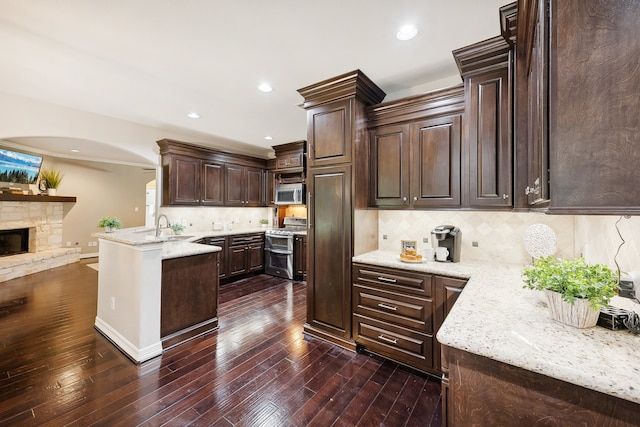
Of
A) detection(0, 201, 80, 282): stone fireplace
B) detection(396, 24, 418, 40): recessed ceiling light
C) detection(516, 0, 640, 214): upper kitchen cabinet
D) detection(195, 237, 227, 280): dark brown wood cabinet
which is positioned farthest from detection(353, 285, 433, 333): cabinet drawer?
detection(0, 201, 80, 282): stone fireplace

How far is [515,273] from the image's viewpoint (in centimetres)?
200

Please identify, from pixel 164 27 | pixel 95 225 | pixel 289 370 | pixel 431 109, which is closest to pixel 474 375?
pixel 289 370

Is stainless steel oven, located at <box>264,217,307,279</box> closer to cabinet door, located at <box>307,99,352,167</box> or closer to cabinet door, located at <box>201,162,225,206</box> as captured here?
cabinet door, located at <box>201,162,225,206</box>

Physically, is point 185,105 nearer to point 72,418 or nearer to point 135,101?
point 135,101

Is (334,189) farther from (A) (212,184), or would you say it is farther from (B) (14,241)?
(B) (14,241)

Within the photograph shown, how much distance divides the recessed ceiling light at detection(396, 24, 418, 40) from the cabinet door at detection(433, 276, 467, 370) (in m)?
1.96

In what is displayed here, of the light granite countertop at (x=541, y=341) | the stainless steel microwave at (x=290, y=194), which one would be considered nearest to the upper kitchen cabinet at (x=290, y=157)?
the stainless steel microwave at (x=290, y=194)

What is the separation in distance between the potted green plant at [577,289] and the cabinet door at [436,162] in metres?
1.31

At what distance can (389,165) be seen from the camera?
2.72 m

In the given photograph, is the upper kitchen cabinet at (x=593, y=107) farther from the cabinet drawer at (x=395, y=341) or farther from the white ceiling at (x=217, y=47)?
the cabinet drawer at (x=395, y=341)

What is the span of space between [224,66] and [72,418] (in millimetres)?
3013

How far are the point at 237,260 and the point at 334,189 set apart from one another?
10.3 ft

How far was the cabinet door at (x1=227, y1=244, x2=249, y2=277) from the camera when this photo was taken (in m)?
4.90

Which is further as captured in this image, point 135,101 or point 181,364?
point 135,101
